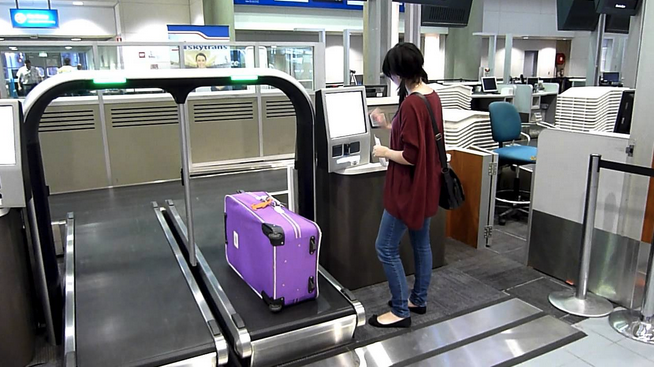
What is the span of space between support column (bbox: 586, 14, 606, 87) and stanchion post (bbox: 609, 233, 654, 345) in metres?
5.00

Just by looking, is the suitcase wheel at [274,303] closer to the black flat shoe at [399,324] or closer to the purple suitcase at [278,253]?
the purple suitcase at [278,253]

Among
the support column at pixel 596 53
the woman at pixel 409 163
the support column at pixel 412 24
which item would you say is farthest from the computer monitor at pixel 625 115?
the support column at pixel 596 53

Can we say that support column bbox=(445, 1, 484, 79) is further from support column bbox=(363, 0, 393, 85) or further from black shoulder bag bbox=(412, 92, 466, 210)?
black shoulder bag bbox=(412, 92, 466, 210)

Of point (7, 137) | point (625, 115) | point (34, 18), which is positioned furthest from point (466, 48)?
point (7, 137)

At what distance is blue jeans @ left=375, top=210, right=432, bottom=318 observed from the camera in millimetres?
2705

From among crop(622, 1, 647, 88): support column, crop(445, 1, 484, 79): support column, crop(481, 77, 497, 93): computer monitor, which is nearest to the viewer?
crop(622, 1, 647, 88): support column

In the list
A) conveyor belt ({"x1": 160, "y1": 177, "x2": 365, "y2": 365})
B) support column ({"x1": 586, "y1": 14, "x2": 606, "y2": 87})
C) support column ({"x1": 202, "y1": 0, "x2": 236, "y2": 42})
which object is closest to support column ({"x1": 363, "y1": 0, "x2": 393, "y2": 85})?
support column ({"x1": 586, "y1": 14, "x2": 606, "y2": 87})

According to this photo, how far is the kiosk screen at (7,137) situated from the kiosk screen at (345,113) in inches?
70.0

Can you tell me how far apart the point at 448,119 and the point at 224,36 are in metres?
5.96

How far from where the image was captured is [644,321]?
9.33 feet

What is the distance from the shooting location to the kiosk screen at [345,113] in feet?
10.7

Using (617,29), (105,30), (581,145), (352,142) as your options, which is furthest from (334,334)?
(105,30)

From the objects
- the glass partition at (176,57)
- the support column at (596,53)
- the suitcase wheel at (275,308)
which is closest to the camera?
the suitcase wheel at (275,308)

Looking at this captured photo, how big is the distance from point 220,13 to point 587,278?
32.8ft
